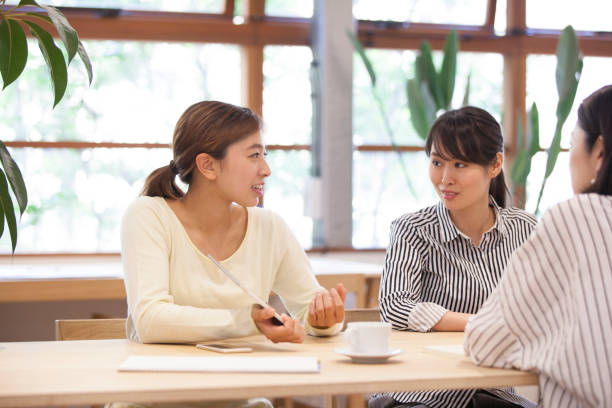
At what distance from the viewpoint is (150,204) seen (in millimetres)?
1866

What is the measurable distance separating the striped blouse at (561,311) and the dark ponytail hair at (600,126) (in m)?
0.09

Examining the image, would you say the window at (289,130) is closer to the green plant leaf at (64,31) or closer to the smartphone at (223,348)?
the green plant leaf at (64,31)

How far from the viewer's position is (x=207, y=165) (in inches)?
77.7

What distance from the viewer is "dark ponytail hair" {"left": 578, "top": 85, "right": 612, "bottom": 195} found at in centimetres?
140

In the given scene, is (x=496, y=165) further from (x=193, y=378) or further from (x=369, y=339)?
(x=193, y=378)

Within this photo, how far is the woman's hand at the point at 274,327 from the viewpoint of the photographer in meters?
1.54

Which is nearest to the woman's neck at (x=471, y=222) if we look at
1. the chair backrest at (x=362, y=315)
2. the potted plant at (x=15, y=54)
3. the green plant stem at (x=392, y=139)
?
the chair backrest at (x=362, y=315)

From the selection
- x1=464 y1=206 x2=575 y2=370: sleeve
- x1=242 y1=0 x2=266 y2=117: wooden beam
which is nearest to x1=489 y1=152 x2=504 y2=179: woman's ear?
x1=464 y1=206 x2=575 y2=370: sleeve

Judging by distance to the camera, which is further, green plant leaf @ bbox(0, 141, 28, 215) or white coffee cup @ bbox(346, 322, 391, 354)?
green plant leaf @ bbox(0, 141, 28, 215)

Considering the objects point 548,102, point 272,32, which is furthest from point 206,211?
point 548,102

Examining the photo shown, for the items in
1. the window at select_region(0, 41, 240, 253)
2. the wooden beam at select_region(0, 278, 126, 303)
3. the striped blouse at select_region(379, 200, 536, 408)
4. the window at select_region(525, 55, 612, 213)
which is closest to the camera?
the striped blouse at select_region(379, 200, 536, 408)

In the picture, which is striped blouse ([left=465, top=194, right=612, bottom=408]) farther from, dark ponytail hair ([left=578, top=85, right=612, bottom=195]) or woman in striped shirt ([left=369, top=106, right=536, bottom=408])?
woman in striped shirt ([left=369, top=106, right=536, bottom=408])

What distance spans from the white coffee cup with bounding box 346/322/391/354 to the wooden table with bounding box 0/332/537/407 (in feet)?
0.11

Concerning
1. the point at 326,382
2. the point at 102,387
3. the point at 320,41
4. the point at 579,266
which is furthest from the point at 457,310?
the point at 320,41
